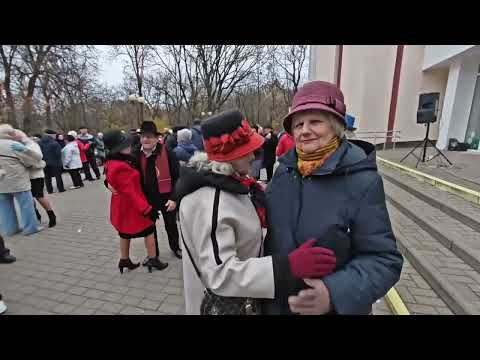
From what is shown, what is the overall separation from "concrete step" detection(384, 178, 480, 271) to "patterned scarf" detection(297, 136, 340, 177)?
3200mm

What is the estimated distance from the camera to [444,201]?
4.57m

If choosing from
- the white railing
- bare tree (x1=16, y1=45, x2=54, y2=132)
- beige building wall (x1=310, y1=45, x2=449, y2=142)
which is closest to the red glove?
the white railing

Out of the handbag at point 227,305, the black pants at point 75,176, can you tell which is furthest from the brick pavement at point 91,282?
the black pants at point 75,176

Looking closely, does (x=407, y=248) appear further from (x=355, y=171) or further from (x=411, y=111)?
(x=411, y=111)

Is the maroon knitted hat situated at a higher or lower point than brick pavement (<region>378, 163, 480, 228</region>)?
higher

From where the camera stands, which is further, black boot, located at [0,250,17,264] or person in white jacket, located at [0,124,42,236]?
person in white jacket, located at [0,124,42,236]

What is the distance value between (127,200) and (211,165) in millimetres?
2448

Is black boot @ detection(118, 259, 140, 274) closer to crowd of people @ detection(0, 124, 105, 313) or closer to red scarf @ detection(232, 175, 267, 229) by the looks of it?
crowd of people @ detection(0, 124, 105, 313)

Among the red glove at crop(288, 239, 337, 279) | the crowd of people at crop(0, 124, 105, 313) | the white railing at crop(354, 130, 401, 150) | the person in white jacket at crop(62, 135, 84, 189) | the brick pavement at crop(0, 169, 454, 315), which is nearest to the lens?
the red glove at crop(288, 239, 337, 279)

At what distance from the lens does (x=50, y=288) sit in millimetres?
3262

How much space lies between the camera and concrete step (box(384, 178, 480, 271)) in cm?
320

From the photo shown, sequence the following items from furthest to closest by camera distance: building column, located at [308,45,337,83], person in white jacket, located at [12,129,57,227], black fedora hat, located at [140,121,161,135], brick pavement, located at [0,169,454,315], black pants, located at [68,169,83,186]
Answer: building column, located at [308,45,337,83] → black pants, located at [68,169,83,186] → person in white jacket, located at [12,129,57,227] → black fedora hat, located at [140,121,161,135] → brick pavement, located at [0,169,454,315]

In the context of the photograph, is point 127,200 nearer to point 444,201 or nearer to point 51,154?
point 444,201

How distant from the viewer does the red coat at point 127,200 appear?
119 inches
